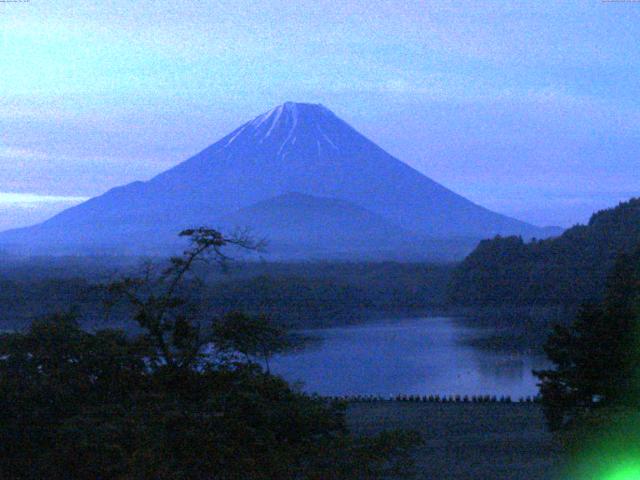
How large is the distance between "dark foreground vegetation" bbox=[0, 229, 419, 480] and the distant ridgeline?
26307 mm

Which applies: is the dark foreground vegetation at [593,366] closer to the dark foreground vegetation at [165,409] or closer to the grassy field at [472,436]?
the grassy field at [472,436]

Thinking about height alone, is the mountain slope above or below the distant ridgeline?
above

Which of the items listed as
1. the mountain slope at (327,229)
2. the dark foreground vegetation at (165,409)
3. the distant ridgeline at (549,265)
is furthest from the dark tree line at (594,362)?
the mountain slope at (327,229)

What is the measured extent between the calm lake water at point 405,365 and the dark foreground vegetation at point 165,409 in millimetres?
11333

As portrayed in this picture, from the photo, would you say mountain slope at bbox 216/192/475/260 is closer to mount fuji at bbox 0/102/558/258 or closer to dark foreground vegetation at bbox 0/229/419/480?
mount fuji at bbox 0/102/558/258

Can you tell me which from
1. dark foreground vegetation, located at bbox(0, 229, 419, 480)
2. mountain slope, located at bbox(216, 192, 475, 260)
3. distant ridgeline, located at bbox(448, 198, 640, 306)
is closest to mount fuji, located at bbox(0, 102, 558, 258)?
mountain slope, located at bbox(216, 192, 475, 260)

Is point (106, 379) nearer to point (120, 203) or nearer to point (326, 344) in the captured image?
point (326, 344)

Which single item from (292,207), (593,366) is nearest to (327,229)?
(292,207)

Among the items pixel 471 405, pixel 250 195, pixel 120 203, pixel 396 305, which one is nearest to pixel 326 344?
pixel 471 405

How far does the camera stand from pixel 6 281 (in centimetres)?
2948

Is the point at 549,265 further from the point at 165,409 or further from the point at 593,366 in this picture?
the point at 165,409

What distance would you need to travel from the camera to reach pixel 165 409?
5223 millimetres

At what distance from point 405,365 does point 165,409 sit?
1802cm

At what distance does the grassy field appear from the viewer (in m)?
9.27
